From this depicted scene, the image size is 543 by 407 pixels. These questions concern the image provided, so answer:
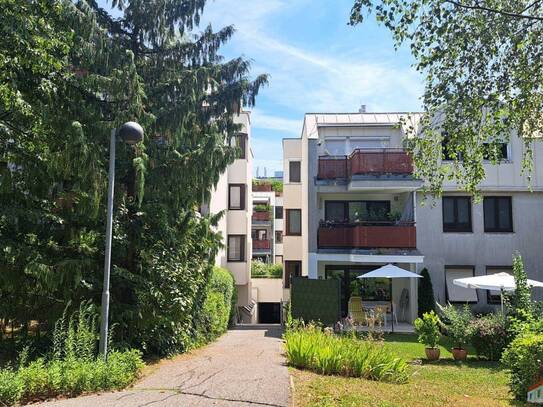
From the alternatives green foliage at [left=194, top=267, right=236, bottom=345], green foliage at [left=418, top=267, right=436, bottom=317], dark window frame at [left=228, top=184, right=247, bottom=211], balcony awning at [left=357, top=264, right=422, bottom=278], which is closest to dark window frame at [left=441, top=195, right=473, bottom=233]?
green foliage at [left=418, top=267, right=436, bottom=317]

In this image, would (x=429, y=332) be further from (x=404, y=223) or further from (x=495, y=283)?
(x=404, y=223)

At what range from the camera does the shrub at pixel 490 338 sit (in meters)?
13.4

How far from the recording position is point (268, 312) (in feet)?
120

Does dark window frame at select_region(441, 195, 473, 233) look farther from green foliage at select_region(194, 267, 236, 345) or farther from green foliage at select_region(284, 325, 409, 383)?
green foliage at select_region(284, 325, 409, 383)

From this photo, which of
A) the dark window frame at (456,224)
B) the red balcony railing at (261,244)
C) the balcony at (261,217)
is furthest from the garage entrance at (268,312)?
the balcony at (261,217)

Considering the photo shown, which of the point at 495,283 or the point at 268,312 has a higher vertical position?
the point at 495,283

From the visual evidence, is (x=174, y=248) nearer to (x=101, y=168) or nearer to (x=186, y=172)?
(x=186, y=172)

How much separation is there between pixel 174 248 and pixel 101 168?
2.52 m

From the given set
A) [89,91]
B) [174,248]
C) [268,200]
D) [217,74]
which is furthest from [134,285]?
[268,200]

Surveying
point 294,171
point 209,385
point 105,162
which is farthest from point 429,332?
point 294,171

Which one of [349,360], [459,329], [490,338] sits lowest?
[490,338]

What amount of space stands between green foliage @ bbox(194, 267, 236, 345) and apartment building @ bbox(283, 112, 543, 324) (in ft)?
14.1

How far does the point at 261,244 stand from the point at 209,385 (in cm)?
4493

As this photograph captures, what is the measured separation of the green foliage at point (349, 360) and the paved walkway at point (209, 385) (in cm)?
46
